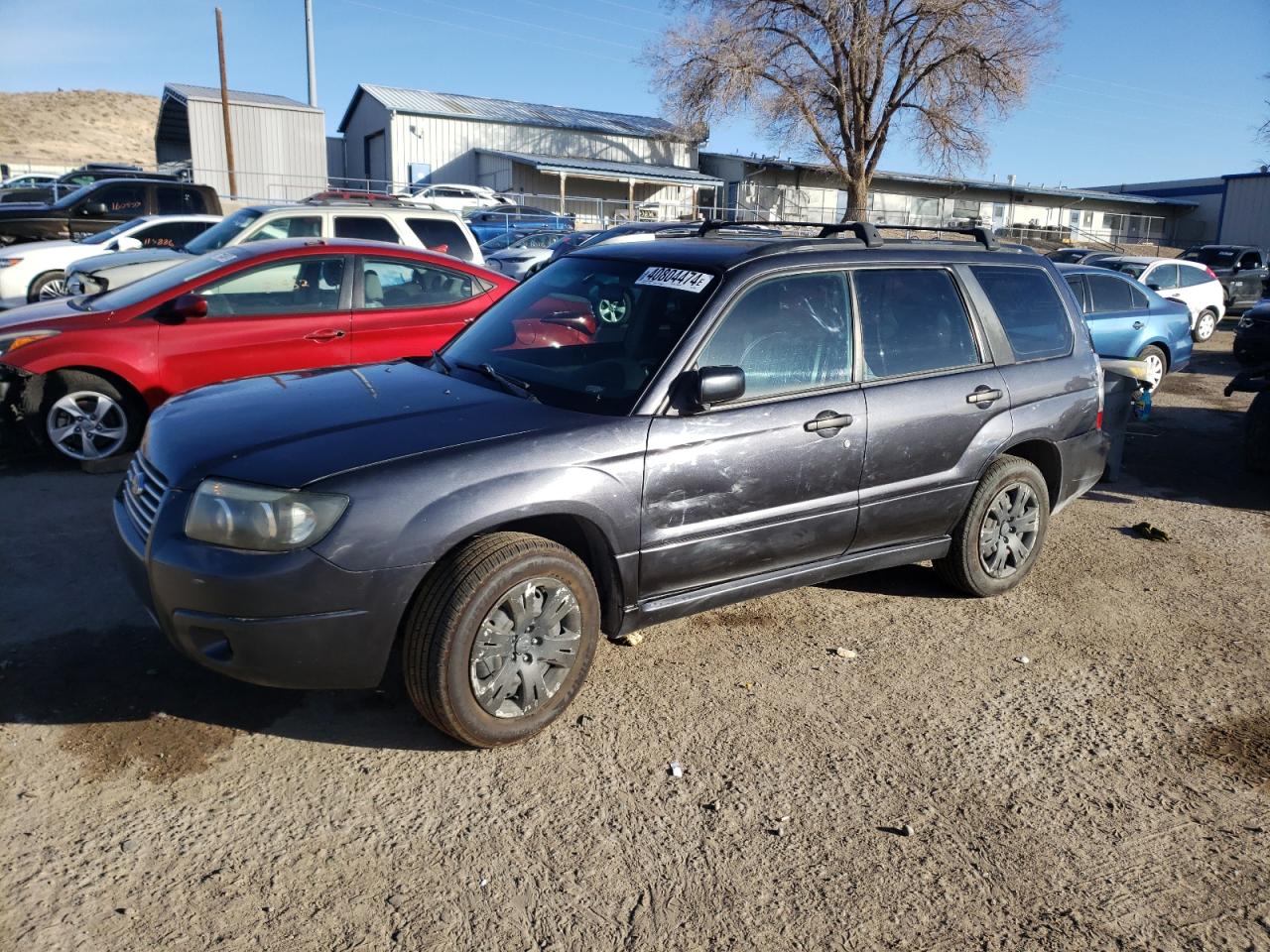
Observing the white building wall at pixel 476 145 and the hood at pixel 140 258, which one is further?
the white building wall at pixel 476 145

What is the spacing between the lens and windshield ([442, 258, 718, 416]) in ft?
12.8

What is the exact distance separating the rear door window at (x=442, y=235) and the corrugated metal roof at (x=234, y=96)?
2478cm

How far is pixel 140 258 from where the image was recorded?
33.8 ft

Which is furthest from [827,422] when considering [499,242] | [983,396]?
[499,242]

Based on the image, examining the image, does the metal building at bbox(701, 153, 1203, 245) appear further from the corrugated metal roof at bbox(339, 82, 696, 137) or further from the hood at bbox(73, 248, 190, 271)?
the hood at bbox(73, 248, 190, 271)

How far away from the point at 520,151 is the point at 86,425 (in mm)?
39476

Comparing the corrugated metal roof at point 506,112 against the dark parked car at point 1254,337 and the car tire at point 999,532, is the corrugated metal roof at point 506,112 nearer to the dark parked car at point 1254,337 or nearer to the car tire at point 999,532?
the dark parked car at point 1254,337

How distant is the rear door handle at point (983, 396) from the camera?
4750 mm

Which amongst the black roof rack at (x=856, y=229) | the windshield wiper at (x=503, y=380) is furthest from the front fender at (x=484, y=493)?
the black roof rack at (x=856, y=229)

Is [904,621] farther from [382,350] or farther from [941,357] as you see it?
[382,350]

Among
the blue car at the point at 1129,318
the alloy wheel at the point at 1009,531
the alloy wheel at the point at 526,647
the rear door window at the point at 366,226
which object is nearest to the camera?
the alloy wheel at the point at 526,647

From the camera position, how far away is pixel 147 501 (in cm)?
354

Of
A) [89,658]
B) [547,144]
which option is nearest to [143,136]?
[547,144]

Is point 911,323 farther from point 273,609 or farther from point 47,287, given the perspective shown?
point 47,287
